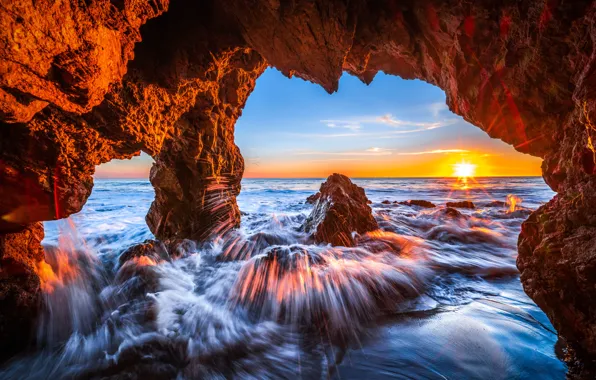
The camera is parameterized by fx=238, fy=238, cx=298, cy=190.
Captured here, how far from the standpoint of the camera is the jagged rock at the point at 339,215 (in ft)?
22.6

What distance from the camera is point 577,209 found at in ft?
6.78

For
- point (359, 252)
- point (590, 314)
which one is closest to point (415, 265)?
point (359, 252)

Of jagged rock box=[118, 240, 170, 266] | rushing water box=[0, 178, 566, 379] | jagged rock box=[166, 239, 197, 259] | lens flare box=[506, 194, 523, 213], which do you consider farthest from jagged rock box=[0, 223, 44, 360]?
lens flare box=[506, 194, 523, 213]

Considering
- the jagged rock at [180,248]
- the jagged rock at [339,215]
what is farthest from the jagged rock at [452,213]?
the jagged rock at [180,248]

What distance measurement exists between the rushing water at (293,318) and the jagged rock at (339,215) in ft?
2.33

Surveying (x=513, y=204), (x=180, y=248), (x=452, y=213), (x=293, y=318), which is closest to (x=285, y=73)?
(x=293, y=318)

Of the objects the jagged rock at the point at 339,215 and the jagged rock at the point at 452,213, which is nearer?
the jagged rock at the point at 339,215

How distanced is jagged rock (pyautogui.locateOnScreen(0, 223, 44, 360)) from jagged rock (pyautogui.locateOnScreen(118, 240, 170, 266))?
2277mm

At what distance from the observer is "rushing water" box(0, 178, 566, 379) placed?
282 centimetres

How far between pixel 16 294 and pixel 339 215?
645 centimetres

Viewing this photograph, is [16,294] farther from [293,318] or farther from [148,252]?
[293,318]

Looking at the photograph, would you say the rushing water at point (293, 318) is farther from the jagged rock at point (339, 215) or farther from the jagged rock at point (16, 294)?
the jagged rock at point (339, 215)

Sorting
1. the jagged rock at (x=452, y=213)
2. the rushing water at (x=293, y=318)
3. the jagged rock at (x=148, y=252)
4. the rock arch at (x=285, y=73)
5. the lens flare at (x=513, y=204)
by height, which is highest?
the rock arch at (x=285, y=73)

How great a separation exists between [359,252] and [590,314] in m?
4.31
